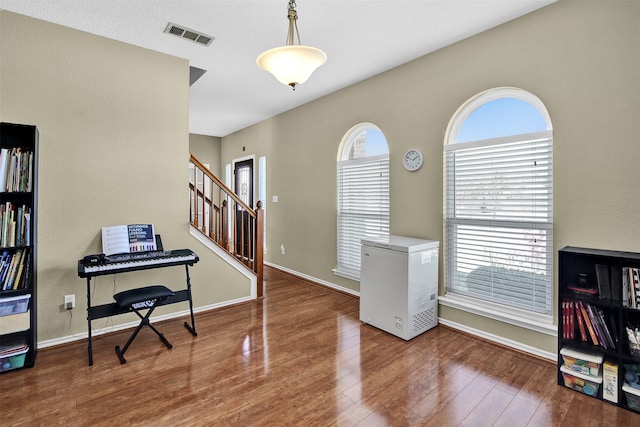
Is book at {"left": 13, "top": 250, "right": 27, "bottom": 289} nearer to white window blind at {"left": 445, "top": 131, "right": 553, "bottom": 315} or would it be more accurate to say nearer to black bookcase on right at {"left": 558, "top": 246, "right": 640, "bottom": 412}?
→ white window blind at {"left": 445, "top": 131, "right": 553, "bottom": 315}

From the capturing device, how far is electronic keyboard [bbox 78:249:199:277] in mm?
2596

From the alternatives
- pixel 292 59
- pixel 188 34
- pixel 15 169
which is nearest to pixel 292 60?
pixel 292 59

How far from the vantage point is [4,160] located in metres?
2.40

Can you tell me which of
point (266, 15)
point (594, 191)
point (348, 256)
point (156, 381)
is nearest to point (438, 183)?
point (594, 191)

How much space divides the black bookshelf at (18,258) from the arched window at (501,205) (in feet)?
11.9

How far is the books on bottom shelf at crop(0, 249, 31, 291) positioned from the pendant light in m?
2.37

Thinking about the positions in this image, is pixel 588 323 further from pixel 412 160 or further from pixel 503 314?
pixel 412 160

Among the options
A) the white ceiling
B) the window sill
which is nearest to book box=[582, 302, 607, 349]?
the window sill

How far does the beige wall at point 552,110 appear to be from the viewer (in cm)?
222

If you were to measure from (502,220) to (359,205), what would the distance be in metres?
1.79

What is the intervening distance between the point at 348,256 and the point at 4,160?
11.7 feet

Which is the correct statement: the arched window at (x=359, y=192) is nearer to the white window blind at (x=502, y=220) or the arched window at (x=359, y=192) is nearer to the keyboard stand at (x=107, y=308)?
the white window blind at (x=502, y=220)

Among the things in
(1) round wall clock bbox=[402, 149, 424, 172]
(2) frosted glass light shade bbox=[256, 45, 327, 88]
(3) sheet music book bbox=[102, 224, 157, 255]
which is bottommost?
(3) sheet music book bbox=[102, 224, 157, 255]

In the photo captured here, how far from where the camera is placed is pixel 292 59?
200 centimetres
